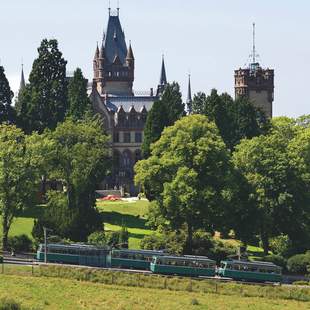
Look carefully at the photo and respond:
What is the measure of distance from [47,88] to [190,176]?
47127 millimetres

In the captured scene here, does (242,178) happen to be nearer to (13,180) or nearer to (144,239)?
(144,239)

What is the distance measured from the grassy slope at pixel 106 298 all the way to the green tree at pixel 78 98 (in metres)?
63.5

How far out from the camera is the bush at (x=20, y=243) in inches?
4092

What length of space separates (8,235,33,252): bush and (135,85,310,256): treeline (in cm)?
1313

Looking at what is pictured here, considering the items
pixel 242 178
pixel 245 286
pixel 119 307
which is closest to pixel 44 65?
pixel 242 178

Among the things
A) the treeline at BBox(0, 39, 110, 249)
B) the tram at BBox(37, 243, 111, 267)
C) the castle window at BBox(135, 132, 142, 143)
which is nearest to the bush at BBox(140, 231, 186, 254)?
the treeline at BBox(0, 39, 110, 249)

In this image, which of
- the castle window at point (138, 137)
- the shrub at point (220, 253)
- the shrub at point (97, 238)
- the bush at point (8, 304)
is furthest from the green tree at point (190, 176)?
the castle window at point (138, 137)

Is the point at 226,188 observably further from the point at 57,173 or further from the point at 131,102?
the point at 131,102

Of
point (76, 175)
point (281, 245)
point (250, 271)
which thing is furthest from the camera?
point (76, 175)

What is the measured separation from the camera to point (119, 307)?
73625mm

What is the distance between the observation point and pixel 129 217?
126 m

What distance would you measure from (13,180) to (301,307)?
40.4 m

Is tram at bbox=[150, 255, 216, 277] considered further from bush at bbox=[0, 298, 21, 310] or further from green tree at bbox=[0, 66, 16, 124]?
green tree at bbox=[0, 66, 16, 124]

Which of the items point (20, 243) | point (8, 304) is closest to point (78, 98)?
point (20, 243)
